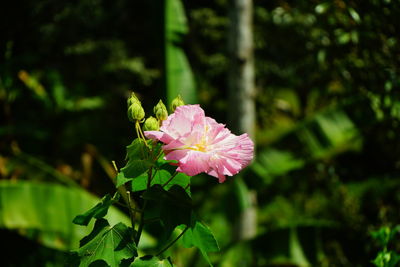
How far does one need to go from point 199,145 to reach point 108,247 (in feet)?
0.81

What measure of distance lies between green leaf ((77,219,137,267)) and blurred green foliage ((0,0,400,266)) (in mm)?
1166

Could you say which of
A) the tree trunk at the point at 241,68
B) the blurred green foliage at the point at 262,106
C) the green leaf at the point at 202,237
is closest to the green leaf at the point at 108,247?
the green leaf at the point at 202,237

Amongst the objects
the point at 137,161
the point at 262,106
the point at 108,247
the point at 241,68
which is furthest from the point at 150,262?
the point at 262,106

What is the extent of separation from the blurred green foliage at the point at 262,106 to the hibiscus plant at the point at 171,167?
1.07m

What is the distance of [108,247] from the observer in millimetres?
823

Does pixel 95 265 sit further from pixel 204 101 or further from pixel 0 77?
pixel 204 101

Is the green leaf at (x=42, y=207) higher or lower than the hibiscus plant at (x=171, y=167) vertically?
lower

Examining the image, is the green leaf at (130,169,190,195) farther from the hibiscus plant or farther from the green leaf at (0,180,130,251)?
the green leaf at (0,180,130,251)

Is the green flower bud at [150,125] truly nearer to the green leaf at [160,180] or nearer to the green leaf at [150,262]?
the green leaf at [160,180]

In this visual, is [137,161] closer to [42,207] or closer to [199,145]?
[199,145]

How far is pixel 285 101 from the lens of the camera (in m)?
6.66

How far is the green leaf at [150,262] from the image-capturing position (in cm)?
82

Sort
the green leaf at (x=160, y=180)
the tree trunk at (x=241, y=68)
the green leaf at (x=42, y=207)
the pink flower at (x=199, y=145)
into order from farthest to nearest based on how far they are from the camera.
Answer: the tree trunk at (x=241, y=68), the green leaf at (x=42, y=207), the green leaf at (x=160, y=180), the pink flower at (x=199, y=145)

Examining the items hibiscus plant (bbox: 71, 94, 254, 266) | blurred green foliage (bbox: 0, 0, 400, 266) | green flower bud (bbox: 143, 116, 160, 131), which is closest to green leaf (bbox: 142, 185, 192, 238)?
hibiscus plant (bbox: 71, 94, 254, 266)
